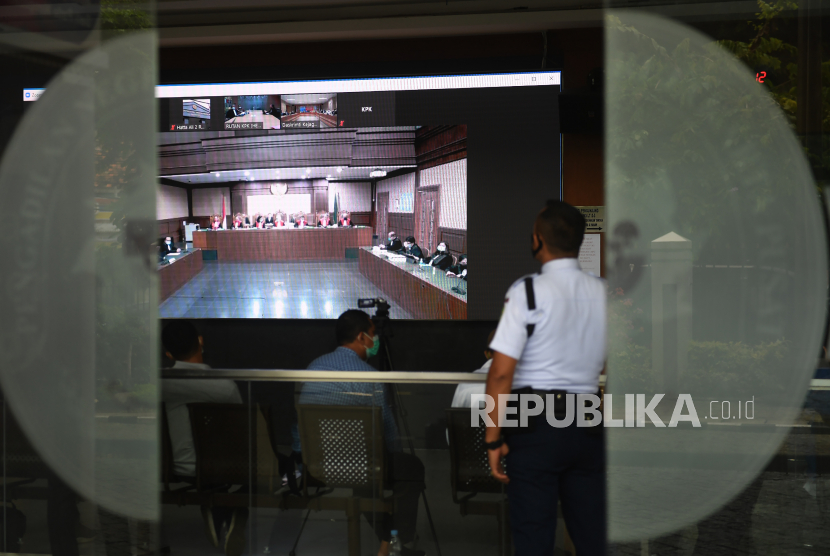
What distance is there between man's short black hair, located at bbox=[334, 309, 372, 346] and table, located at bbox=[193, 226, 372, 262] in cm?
217

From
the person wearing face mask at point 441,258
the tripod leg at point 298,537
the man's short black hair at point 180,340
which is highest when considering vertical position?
the person wearing face mask at point 441,258

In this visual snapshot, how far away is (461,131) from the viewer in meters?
5.25

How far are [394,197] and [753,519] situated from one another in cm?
337

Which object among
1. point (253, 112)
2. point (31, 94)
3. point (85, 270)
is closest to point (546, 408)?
point (85, 270)

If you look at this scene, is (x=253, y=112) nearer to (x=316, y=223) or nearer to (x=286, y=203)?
(x=286, y=203)

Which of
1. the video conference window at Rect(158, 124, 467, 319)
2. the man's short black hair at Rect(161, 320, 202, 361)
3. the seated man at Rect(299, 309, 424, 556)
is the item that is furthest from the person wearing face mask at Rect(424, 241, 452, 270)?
the seated man at Rect(299, 309, 424, 556)

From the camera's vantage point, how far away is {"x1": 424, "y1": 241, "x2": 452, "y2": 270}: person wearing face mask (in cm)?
538

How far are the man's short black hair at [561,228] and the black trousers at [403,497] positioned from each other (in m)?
1.10

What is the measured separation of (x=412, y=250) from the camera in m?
5.43

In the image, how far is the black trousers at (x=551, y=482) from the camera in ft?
7.79

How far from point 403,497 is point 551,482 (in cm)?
81

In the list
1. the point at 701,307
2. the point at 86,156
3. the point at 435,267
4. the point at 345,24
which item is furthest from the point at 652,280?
the point at 345,24

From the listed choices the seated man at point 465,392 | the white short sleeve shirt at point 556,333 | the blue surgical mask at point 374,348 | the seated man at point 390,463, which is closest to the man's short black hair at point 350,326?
the blue surgical mask at point 374,348

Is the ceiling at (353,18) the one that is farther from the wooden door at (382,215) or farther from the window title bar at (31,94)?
the window title bar at (31,94)
